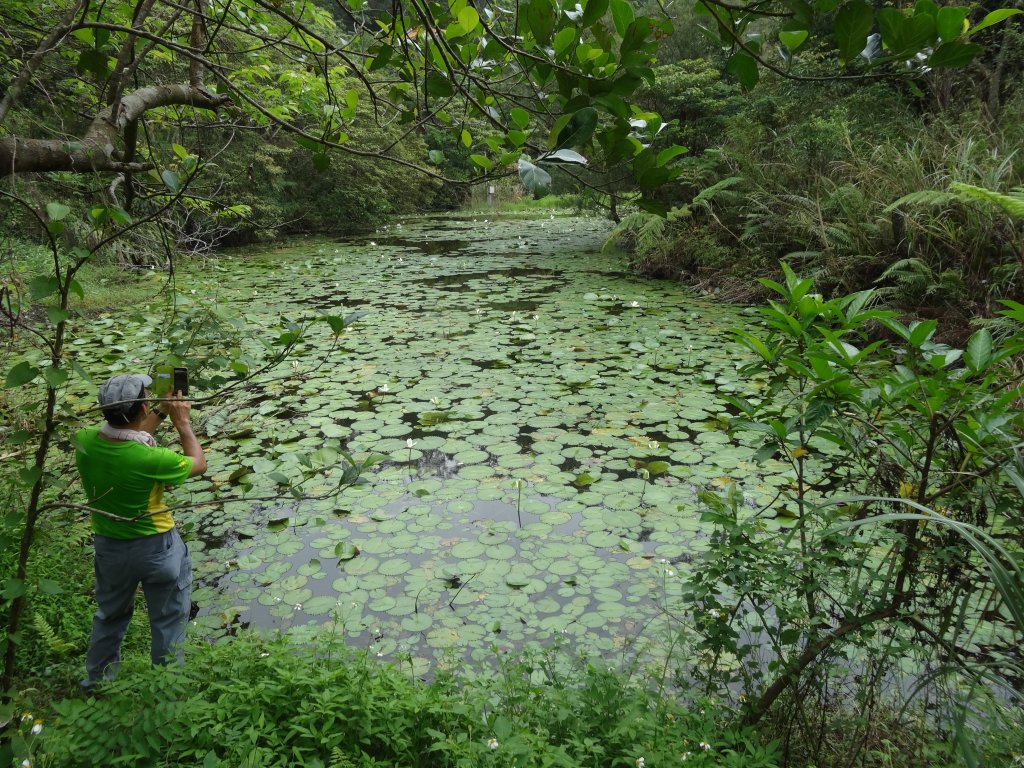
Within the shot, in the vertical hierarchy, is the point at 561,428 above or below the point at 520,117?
below

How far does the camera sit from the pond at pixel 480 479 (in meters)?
2.25

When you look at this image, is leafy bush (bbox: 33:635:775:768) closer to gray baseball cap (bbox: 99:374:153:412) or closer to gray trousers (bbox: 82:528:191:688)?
gray trousers (bbox: 82:528:191:688)

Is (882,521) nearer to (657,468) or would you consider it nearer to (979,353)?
(979,353)

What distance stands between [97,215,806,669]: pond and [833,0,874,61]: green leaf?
836 millimetres

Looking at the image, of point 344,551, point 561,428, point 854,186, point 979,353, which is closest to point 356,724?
point 344,551

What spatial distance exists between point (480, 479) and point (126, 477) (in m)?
1.74

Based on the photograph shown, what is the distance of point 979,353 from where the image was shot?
125 cm

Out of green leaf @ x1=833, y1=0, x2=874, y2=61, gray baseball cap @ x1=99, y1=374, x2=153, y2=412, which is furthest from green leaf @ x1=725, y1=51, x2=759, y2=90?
gray baseball cap @ x1=99, y1=374, x2=153, y2=412

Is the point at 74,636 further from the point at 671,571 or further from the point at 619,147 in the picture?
the point at 619,147

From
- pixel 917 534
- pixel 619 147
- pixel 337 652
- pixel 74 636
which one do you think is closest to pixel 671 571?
pixel 917 534

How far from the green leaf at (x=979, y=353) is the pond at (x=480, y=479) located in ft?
1.63

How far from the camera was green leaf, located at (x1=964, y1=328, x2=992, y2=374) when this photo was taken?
124 centimetres

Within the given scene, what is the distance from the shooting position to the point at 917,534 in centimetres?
138

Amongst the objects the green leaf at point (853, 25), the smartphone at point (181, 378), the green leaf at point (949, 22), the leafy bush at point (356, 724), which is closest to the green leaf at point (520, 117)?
the green leaf at point (853, 25)
